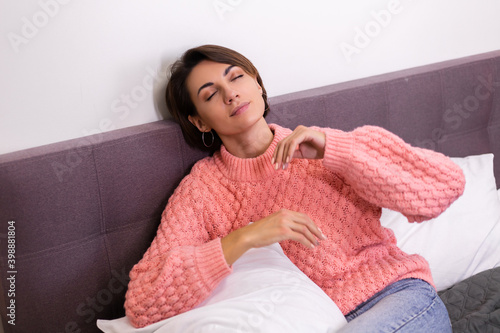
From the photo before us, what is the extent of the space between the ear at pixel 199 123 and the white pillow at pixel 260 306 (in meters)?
0.37

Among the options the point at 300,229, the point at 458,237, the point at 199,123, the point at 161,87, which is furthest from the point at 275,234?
the point at 458,237

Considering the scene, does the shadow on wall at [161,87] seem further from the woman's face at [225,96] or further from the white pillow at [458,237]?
the white pillow at [458,237]

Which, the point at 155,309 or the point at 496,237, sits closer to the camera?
the point at 155,309

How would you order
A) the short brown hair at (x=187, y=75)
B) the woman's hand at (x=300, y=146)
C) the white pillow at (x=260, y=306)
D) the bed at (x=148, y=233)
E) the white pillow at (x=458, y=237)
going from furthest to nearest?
the white pillow at (x=458, y=237), the short brown hair at (x=187, y=75), the woman's hand at (x=300, y=146), the bed at (x=148, y=233), the white pillow at (x=260, y=306)

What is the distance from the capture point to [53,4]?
4.32 feet

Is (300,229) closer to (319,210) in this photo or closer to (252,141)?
(319,210)

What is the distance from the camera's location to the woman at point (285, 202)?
1.24m

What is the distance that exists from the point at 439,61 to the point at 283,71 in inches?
26.5

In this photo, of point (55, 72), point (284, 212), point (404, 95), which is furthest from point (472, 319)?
point (55, 72)

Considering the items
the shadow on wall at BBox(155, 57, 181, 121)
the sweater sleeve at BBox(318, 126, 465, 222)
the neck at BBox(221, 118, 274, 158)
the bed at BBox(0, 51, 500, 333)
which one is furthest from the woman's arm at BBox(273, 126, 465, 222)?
the shadow on wall at BBox(155, 57, 181, 121)

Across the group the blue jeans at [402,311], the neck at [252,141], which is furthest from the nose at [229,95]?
the blue jeans at [402,311]

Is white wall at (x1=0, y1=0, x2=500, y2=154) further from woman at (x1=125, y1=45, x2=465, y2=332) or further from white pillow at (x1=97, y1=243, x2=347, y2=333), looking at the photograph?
white pillow at (x1=97, y1=243, x2=347, y2=333)

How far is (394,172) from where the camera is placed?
4.40 feet

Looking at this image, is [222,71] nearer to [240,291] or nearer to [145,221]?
[145,221]
